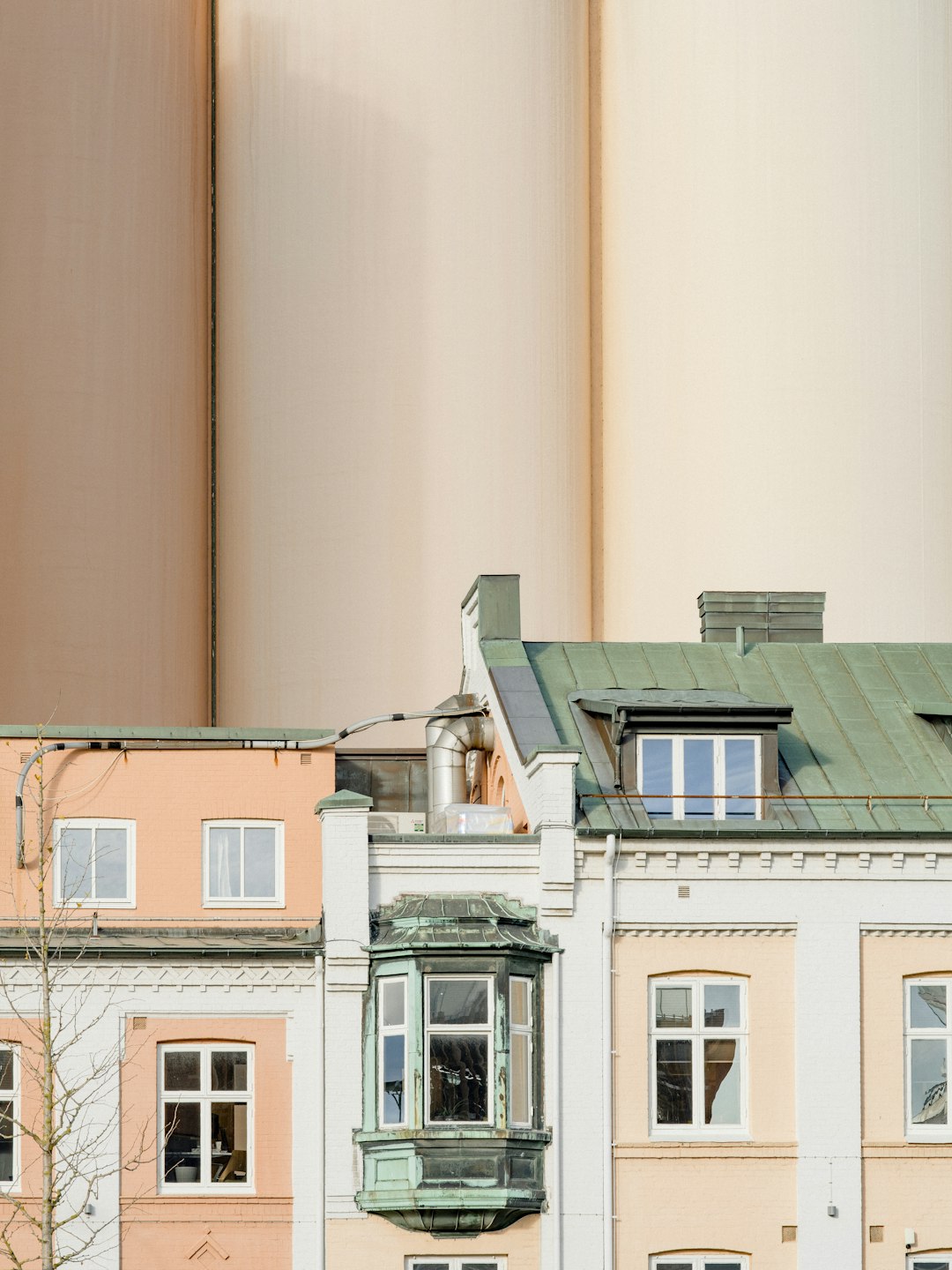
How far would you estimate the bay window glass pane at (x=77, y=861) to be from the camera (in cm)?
3950

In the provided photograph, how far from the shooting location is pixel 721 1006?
3806 cm

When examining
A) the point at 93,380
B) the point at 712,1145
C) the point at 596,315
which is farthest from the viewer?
the point at 596,315

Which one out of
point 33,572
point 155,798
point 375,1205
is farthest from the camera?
point 33,572

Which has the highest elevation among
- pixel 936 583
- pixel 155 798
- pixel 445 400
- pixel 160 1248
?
pixel 445 400

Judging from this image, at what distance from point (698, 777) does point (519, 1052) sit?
5859mm

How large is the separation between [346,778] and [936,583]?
16782mm

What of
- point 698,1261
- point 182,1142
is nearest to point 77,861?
point 182,1142

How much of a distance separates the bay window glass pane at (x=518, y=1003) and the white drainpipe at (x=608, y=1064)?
1.25 m

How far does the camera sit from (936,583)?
5650 cm

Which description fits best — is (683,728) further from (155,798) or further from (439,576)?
(439,576)

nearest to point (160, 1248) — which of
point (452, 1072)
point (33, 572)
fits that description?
point (452, 1072)

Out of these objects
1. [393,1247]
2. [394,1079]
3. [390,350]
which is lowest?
[393,1247]

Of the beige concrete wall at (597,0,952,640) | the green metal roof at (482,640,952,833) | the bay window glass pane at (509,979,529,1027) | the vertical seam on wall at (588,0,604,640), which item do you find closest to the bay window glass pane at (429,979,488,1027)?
the bay window glass pane at (509,979,529,1027)

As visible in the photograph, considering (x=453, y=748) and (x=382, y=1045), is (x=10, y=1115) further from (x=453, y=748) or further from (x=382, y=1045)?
(x=453, y=748)
